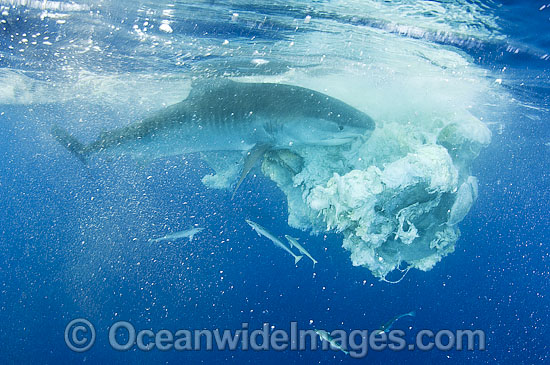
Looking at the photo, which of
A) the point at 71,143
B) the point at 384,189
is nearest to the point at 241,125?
the point at 384,189

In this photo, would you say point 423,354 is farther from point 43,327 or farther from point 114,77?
point 43,327

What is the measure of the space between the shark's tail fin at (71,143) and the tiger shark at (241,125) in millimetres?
24

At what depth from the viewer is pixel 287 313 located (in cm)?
1995

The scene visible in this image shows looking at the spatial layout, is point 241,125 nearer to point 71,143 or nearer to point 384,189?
point 384,189

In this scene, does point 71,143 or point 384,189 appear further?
point 71,143

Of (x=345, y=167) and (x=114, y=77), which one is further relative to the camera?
(x=114, y=77)

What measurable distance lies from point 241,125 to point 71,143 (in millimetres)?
3821

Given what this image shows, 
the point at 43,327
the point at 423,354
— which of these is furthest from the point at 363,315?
the point at 43,327

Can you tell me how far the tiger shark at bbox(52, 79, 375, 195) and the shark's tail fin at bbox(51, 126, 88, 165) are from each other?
0.02 metres

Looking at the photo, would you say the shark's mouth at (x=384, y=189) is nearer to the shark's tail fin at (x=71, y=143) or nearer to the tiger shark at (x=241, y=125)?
the tiger shark at (x=241, y=125)

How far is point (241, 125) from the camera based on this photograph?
629cm

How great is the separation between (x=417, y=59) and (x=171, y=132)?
8.08 m

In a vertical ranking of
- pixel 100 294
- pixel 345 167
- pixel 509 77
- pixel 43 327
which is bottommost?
pixel 100 294

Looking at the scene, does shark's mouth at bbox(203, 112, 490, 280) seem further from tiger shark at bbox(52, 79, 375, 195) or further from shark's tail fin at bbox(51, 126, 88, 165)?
shark's tail fin at bbox(51, 126, 88, 165)
